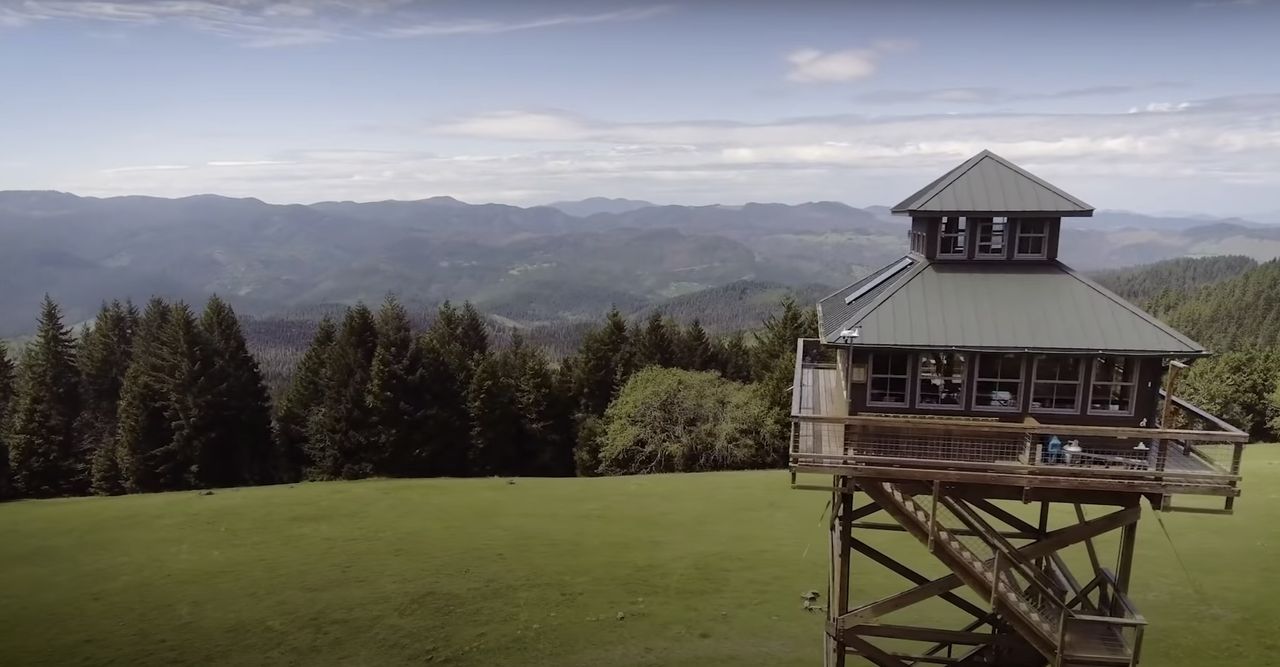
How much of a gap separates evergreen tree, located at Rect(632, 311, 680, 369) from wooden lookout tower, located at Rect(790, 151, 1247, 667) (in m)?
42.5

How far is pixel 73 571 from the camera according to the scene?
27969 mm

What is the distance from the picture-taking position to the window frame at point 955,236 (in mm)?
19875

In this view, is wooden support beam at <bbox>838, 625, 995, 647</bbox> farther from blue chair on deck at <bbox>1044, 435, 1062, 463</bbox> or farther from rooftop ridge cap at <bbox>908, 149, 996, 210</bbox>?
rooftop ridge cap at <bbox>908, 149, 996, 210</bbox>

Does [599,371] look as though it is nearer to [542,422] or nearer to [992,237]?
[542,422]

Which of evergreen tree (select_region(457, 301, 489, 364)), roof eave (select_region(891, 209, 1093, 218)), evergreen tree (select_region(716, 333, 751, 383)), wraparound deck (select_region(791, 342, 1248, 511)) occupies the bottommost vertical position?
evergreen tree (select_region(716, 333, 751, 383))

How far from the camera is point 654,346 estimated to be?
63500 mm

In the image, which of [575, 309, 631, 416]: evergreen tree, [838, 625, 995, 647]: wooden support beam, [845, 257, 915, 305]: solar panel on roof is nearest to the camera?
[838, 625, 995, 647]: wooden support beam

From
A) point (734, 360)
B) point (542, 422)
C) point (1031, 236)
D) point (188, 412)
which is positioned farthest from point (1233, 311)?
point (188, 412)

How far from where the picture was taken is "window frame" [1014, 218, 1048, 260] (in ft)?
63.5

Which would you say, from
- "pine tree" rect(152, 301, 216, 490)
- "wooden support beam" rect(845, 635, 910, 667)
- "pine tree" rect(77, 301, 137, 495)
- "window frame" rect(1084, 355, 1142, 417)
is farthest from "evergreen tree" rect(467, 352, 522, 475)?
"window frame" rect(1084, 355, 1142, 417)

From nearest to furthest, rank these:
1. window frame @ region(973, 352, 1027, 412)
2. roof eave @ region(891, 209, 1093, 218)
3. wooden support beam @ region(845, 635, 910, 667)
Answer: window frame @ region(973, 352, 1027, 412), wooden support beam @ region(845, 635, 910, 667), roof eave @ region(891, 209, 1093, 218)

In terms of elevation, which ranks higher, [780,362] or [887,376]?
[887,376]

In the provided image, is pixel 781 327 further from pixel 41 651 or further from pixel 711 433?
pixel 41 651

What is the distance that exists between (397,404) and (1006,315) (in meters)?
44.5
